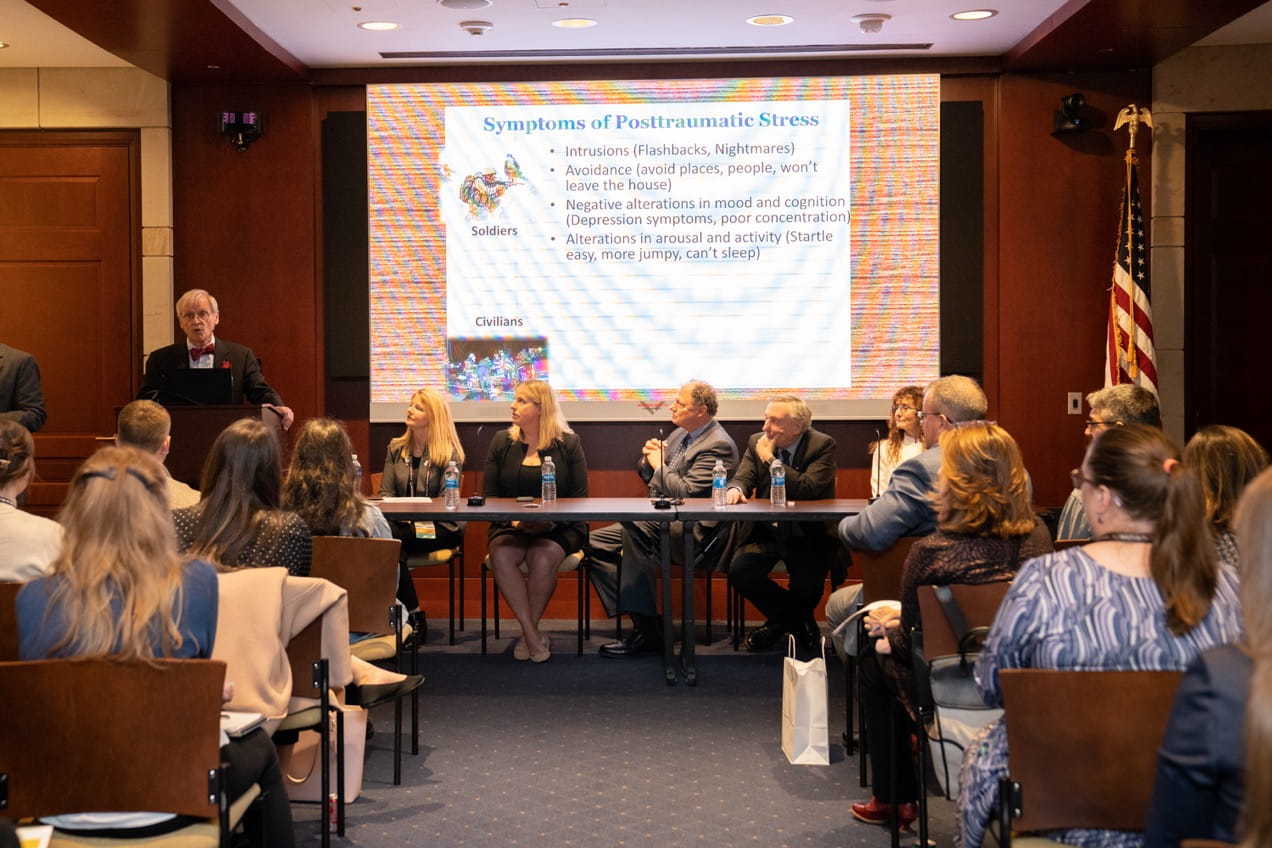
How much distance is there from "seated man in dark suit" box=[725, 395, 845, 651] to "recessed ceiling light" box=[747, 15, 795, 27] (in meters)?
2.02

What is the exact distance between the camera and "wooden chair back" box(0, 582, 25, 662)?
9.75 feet

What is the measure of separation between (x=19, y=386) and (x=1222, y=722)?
19.5 ft

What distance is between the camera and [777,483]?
6215mm

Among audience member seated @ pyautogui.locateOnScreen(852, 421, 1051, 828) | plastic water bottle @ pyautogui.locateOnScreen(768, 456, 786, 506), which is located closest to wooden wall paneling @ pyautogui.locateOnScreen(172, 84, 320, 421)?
plastic water bottle @ pyautogui.locateOnScreen(768, 456, 786, 506)

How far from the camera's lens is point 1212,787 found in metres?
1.65

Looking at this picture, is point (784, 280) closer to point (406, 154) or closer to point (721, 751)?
point (406, 154)

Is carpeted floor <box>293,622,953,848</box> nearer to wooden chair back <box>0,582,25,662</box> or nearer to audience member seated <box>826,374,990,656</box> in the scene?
audience member seated <box>826,374,990,656</box>

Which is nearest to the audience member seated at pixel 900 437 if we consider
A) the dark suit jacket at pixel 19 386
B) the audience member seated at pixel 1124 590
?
the audience member seated at pixel 1124 590

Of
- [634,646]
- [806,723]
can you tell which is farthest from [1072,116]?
[806,723]

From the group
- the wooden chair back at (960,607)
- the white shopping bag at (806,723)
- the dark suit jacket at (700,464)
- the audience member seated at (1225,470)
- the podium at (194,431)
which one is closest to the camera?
Answer: the wooden chair back at (960,607)

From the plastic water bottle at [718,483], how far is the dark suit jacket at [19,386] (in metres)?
3.31

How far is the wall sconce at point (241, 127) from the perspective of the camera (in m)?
7.39

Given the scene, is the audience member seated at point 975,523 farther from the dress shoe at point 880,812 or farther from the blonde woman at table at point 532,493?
the blonde woman at table at point 532,493

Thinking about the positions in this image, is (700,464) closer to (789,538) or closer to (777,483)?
(777,483)
